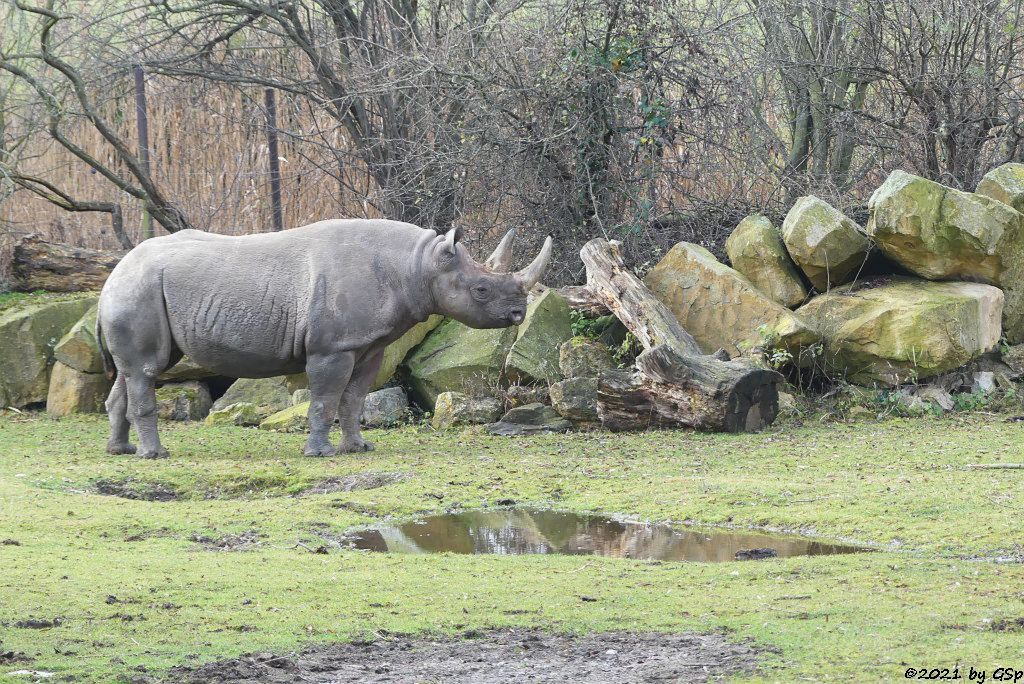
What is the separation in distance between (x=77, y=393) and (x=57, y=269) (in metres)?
2.76

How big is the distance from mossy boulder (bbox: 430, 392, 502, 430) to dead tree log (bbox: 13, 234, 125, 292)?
5.82 m

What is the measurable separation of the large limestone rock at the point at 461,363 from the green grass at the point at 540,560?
6.69ft

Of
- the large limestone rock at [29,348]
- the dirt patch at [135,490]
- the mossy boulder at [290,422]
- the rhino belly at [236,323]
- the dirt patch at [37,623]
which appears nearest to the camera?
the dirt patch at [37,623]

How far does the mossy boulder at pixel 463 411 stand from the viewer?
13078 mm

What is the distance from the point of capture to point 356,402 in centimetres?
1184

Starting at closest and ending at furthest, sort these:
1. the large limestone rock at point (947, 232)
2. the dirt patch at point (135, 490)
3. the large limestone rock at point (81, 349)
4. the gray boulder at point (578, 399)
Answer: the dirt patch at point (135, 490) → the gray boulder at point (578, 399) → the large limestone rock at point (947, 232) → the large limestone rock at point (81, 349)

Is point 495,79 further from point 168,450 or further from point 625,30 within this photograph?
point 168,450

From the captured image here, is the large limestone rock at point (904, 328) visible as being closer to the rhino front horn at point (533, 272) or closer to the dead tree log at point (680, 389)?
the dead tree log at point (680, 389)

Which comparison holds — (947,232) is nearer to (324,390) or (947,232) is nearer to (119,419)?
(324,390)

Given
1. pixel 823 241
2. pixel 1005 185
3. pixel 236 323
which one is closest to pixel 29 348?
pixel 236 323

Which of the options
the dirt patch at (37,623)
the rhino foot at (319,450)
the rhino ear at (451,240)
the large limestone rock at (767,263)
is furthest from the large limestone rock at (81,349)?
the dirt patch at (37,623)

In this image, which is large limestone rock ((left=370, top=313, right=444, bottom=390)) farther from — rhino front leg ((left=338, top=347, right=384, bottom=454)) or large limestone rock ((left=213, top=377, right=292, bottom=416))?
rhino front leg ((left=338, top=347, right=384, bottom=454))

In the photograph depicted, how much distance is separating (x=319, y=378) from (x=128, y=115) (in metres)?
8.28

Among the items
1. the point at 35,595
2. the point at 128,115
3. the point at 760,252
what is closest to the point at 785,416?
the point at 760,252
